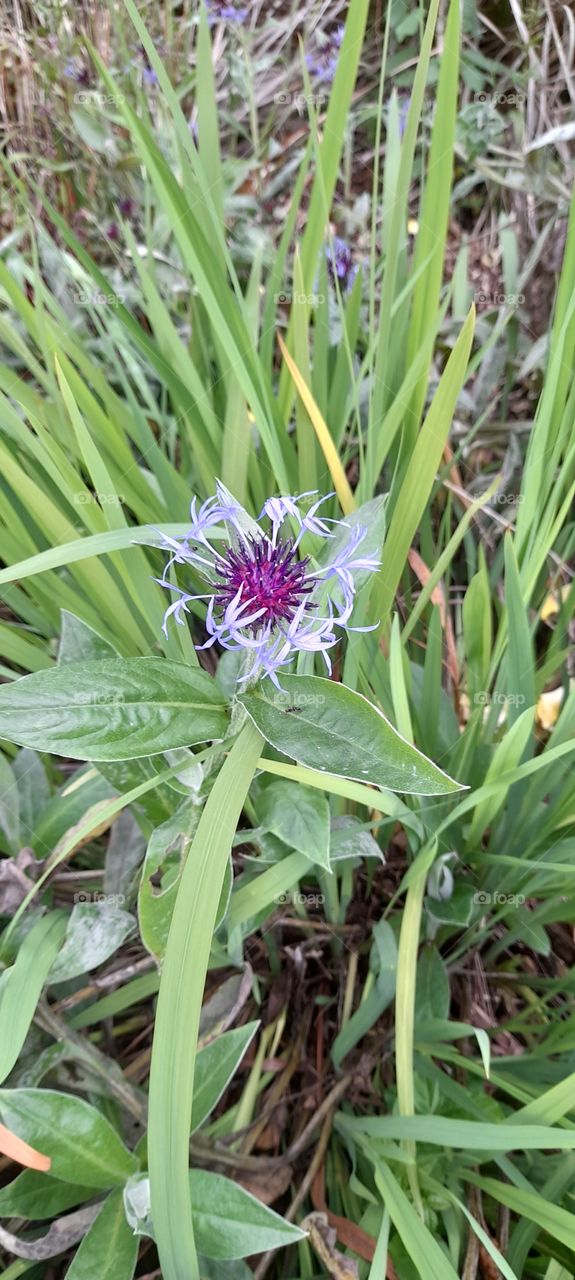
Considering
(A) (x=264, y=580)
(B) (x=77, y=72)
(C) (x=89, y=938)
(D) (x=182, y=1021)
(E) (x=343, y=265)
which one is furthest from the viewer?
(B) (x=77, y=72)

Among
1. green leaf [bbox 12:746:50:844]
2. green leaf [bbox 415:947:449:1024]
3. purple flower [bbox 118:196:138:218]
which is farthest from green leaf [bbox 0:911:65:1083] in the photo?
purple flower [bbox 118:196:138:218]

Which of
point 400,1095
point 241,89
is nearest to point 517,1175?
point 400,1095

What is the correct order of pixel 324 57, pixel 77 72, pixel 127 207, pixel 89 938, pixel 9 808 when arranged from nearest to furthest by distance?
pixel 89 938 < pixel 9 808 < pixel 127 207 < pixel 77 72 < pixel 324 57

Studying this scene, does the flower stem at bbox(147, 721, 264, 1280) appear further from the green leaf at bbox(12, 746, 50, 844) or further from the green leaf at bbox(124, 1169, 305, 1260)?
the green leaf at bbox(12, 746, 50, 844)

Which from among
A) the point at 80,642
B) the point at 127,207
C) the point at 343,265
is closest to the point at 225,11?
the point at 127,207

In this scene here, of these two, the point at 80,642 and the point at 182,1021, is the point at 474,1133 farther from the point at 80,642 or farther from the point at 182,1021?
the point at 80,642

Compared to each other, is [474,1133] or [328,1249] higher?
[474,1133]
